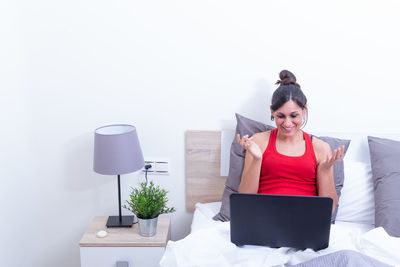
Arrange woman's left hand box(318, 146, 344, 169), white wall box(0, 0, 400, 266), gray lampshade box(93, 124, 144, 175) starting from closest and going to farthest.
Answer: woman's left hand box(318, 146, 344, 169) < gray lampshade box(93, 124, 144, 175) < white wall box(0, 0, 400, 266)

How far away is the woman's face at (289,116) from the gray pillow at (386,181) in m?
0.42

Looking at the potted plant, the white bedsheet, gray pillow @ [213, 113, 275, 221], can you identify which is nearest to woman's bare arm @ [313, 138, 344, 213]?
the white bedsheet

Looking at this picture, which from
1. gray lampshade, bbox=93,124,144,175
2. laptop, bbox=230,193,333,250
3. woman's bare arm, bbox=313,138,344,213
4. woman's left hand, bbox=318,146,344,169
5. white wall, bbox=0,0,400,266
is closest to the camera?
laptop, bbox=230,193,333,250

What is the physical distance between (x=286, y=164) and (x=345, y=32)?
737 mm

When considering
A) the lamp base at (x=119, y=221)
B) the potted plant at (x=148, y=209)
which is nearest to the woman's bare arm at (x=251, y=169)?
the potted plant at (x=148, y=209)

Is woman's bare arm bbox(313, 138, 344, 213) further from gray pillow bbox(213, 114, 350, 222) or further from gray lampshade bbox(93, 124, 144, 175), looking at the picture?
gray lampshade bbox(93, 124, 144, 175)

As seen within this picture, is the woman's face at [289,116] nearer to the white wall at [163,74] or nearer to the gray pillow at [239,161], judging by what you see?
A: the gray pillow at [239,161]

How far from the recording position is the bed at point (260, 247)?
140cm

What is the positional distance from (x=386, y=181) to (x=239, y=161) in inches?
25.9

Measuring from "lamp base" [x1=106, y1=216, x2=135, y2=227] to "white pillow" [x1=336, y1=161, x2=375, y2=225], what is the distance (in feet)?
3.32

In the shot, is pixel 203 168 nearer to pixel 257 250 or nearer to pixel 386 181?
pixel 257 250

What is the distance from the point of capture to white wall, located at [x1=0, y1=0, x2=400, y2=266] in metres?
2.02

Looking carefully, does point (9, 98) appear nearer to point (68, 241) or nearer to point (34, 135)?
point (34, 135)

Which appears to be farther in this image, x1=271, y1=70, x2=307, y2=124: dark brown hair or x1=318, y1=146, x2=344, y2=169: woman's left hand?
x1=271, y1=70, x2=307, y2=124: dark brown hair
